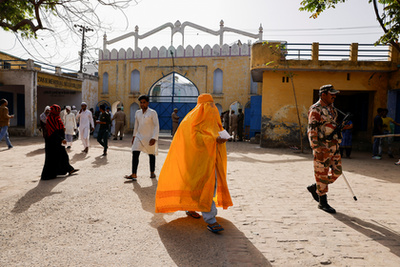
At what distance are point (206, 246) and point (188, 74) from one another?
58.6ft

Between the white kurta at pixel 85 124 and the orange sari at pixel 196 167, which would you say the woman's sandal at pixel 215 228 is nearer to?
the orange sari at pixel 196 167

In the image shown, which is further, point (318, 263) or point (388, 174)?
point (388, 174)

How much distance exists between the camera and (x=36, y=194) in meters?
4.57

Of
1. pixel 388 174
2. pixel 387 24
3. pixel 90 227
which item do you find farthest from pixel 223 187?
pixel 387 24

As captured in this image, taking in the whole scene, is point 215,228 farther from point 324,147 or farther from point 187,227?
point 324,147

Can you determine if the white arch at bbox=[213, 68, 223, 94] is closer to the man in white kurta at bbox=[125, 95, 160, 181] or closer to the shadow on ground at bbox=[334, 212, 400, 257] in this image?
the man in white kurta at bbox=[125, 95, 160, 181]

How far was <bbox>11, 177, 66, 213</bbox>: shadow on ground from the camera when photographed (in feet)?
12.8

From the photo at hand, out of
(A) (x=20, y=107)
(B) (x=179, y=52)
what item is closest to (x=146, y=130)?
(B) (x=179, y=52)

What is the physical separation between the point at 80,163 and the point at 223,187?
536 centimetres

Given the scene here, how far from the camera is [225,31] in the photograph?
2014 cm

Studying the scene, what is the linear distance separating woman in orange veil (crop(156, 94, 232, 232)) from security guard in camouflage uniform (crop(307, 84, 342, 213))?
134 centimetres

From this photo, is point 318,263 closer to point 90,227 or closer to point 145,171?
point 90,227

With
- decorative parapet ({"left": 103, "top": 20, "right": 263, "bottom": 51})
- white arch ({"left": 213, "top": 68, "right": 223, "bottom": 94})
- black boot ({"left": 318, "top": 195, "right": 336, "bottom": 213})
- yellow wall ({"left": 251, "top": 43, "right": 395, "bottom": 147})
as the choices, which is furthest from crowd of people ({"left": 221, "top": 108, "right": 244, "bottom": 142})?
black boot ({"left": 318, "top": 195, "right": 336, "bottom": 213})

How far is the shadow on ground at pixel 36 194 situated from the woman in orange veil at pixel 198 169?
1.91 metres
